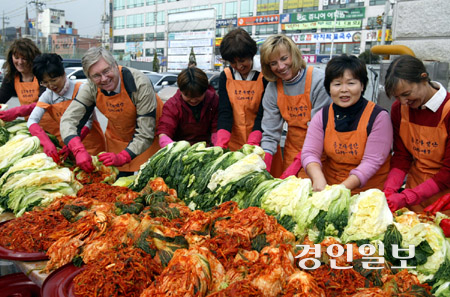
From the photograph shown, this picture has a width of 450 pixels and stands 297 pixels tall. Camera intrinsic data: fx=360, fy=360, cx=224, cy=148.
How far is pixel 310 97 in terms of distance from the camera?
3207 millimetres

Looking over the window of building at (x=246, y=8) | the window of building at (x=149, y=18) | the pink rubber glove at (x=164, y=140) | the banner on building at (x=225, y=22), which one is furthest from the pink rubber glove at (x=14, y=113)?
the window of building at (x=149, y=18)

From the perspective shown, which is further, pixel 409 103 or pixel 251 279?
pixel 409 103

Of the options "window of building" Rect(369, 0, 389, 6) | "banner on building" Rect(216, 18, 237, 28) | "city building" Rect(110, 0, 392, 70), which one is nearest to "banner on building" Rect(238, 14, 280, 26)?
"city building" Rect(110, 0, 392, 70)

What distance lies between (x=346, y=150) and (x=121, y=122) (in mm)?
2285

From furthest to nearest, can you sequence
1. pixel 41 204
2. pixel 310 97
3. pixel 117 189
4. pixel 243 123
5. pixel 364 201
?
pixel 243 123
pixel 310 97
pixel 117 189
pixel 41 204
pixel 364 201

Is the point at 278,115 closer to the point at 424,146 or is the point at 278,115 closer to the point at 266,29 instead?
the point at 424,146

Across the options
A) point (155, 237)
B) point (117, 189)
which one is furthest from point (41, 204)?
point (155, 237)

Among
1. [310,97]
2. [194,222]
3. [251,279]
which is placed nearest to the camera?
[251,279]

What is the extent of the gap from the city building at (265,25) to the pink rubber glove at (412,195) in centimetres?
2817

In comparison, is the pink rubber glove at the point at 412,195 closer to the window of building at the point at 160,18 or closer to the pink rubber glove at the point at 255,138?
the pink rubber glove at the point at 255,138

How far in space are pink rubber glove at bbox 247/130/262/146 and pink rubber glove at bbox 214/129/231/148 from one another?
0.69 feet

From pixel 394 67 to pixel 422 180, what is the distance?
0.94 metres

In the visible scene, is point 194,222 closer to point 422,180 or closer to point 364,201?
point 364,201

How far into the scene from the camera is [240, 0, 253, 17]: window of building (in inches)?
2160
